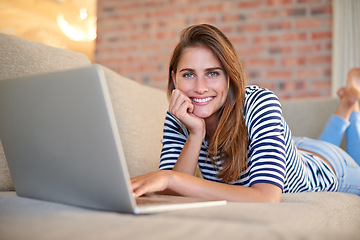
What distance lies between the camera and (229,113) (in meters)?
1.25

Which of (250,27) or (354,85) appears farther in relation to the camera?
(250,27)

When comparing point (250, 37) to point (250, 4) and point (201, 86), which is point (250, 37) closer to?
point (250, 4)

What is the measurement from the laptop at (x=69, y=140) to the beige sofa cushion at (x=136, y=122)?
2.09 ft

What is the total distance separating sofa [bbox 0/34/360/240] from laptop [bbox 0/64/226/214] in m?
0.03

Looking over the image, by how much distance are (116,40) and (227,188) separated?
2958 mm

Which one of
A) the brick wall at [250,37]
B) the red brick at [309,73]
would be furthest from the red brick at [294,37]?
the red brick at [309,73]

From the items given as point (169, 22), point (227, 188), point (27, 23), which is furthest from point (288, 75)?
point (27, 23)

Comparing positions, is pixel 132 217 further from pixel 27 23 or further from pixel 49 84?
pixel 27 23

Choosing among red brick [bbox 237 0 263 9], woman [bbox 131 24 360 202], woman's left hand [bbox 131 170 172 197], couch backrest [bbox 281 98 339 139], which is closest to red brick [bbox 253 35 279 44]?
red brick [bbox 237 0 263 9]

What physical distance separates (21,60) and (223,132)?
2.27ft

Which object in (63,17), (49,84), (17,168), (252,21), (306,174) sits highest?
(63,17)

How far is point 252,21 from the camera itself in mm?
3156

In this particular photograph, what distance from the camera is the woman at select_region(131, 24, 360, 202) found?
100 centimetres

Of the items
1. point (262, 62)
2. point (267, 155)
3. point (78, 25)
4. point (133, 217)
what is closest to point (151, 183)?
point (133, 217)
